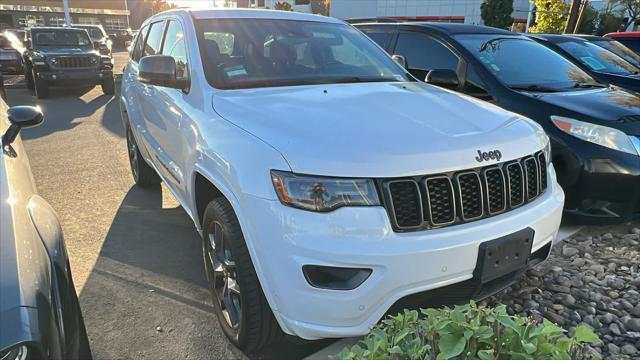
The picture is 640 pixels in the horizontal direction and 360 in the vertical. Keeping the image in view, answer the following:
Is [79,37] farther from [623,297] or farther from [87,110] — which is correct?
[623,297]

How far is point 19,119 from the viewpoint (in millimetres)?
2742

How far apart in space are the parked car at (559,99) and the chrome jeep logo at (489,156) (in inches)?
72.4

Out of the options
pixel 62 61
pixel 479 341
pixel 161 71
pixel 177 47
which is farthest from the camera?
pixel 62 61

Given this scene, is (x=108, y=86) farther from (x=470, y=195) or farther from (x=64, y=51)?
(x=470, y=195)

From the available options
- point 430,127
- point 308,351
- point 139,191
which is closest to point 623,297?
point 430,127

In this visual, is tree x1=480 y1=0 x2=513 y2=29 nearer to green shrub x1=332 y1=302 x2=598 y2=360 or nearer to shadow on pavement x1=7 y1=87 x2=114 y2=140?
shadow on pavement x1=7 y1=87 x2=114 y2=140

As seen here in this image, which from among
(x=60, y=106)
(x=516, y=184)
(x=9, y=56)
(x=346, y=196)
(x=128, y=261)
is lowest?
(x=60, y=106)

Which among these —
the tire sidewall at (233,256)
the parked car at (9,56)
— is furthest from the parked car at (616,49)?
the parked car at (9,56)

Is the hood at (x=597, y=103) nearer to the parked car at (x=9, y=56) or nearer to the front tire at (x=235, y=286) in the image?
the front tire at (x=235, y=286)

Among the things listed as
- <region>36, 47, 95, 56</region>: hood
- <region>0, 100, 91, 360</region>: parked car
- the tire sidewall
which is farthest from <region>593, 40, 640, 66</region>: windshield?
<region>36, 47, 95, 56</region>: hood

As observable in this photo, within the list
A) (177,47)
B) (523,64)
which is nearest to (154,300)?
(177,47)

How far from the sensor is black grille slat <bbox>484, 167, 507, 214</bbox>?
2.29m

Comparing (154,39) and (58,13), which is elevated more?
(154,39)

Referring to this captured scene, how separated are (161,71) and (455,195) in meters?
1.96
